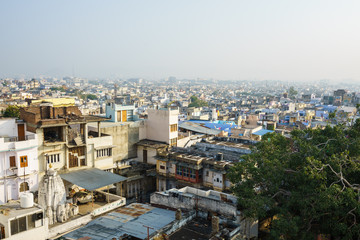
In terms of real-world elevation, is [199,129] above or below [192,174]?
above

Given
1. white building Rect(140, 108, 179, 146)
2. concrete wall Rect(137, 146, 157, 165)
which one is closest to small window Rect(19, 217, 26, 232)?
concrete wall Rect(137, 146, 157, 165)

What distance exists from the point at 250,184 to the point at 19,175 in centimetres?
1455

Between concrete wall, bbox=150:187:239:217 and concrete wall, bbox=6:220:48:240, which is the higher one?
concrete wall, bbox=150:187:239:217

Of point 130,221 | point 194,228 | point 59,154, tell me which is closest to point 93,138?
point 59,154

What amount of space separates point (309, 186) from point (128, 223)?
8676mm

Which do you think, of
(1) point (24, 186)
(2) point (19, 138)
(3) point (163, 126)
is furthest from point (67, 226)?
(3) point (163, 126)

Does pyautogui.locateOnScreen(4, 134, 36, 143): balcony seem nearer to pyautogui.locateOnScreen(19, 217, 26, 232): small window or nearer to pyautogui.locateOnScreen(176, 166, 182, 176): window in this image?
pyautogui.locateOnScreen(19, 217, 26, 232): small window

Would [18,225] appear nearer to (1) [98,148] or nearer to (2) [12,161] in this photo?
(2) [12,161]

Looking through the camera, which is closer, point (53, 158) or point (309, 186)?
point (309, 186)

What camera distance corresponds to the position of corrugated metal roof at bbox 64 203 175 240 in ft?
47.5

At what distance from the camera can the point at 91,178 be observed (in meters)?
21.5

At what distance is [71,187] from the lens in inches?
901

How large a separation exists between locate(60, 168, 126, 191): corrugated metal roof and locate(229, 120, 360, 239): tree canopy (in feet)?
29.7

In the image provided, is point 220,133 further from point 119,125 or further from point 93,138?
point 93,138
